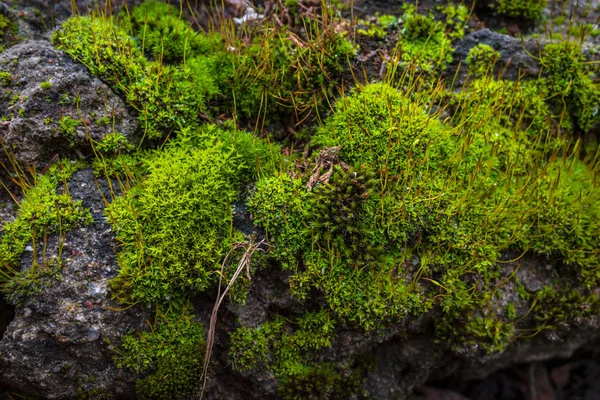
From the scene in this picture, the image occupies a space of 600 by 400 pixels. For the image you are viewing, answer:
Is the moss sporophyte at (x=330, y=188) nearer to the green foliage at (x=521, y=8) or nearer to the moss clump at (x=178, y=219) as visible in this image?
the moss clump at (x=178, y=219)

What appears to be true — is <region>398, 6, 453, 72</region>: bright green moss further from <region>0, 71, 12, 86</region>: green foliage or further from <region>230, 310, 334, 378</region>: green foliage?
<region>0, 71, 12, 86</region>: green foliage

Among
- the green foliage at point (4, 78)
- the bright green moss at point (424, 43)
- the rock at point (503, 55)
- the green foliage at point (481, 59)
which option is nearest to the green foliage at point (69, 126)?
the green foliage at point (4, 78)

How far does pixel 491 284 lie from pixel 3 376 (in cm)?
293

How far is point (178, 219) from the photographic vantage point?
256 centimetres

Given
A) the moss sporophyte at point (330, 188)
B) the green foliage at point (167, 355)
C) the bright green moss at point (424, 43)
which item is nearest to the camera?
the green foliage at point (167, 355)

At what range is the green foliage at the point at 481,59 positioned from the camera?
10.8 ft

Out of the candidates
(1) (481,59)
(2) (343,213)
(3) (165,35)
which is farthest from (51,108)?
(1) (481,59)

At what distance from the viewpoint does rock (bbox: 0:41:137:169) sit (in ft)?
8.55

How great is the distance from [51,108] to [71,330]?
1335 millimetres

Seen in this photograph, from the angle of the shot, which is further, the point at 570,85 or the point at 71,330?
the point at 570,85

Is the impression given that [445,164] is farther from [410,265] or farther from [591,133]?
[591,133]

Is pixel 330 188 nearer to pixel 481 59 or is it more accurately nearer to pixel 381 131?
pixel 381 131

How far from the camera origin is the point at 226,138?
2844mm

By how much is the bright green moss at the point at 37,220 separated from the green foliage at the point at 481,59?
2879 millimetres
